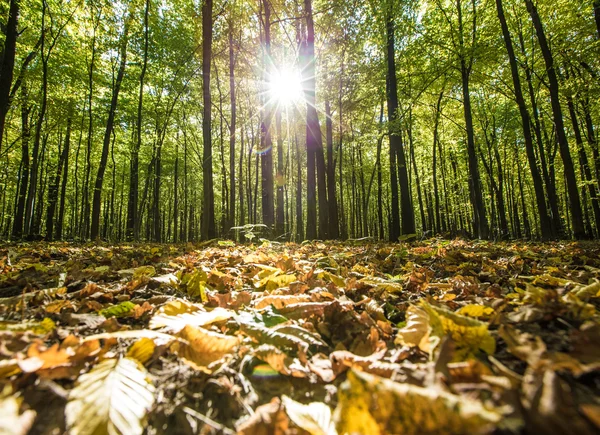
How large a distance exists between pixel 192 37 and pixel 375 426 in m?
18.9

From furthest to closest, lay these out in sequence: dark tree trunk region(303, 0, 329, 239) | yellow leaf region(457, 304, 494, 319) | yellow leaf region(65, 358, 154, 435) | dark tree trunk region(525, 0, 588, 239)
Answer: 1. dark tree trunk region(303, 0, 329, 239)
2. dark tree trunk region(525, 0, 588, 239)
3. yellow leaf region(457, 304, 494, 319)
4. yellow leaf region(65, 358, 154, 435)

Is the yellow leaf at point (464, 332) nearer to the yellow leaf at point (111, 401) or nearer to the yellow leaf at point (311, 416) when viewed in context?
the yellow leaf at point (311, 416)

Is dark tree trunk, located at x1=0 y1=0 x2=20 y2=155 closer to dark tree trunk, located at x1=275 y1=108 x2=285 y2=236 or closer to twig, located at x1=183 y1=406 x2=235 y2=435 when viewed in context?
dark tree trunk, located at x1=275 y1=108 x2=285 y2=236

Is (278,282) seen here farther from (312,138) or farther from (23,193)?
(23,193)

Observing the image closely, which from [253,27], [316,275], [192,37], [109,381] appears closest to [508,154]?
[253,27]

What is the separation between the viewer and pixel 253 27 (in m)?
14.2

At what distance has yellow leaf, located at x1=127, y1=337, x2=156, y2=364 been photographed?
0.84 meters

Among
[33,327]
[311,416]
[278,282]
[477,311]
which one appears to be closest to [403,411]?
[311,416]

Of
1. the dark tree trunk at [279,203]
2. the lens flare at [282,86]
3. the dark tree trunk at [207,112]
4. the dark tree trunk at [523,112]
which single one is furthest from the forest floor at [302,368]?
the lens flare at [282,86]

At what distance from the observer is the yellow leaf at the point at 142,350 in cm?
84

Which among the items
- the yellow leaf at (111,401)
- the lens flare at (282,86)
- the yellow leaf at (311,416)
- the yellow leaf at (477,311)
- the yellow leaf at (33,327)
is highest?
the lens flare at (282,86)

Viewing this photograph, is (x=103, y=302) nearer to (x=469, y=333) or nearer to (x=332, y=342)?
(x=332, y=342)

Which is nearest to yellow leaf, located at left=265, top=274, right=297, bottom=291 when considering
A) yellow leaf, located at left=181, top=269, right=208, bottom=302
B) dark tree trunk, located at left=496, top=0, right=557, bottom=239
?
yellow leaf, located at left=181, top=269, right=208, bottom=302

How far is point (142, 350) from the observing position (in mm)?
843
